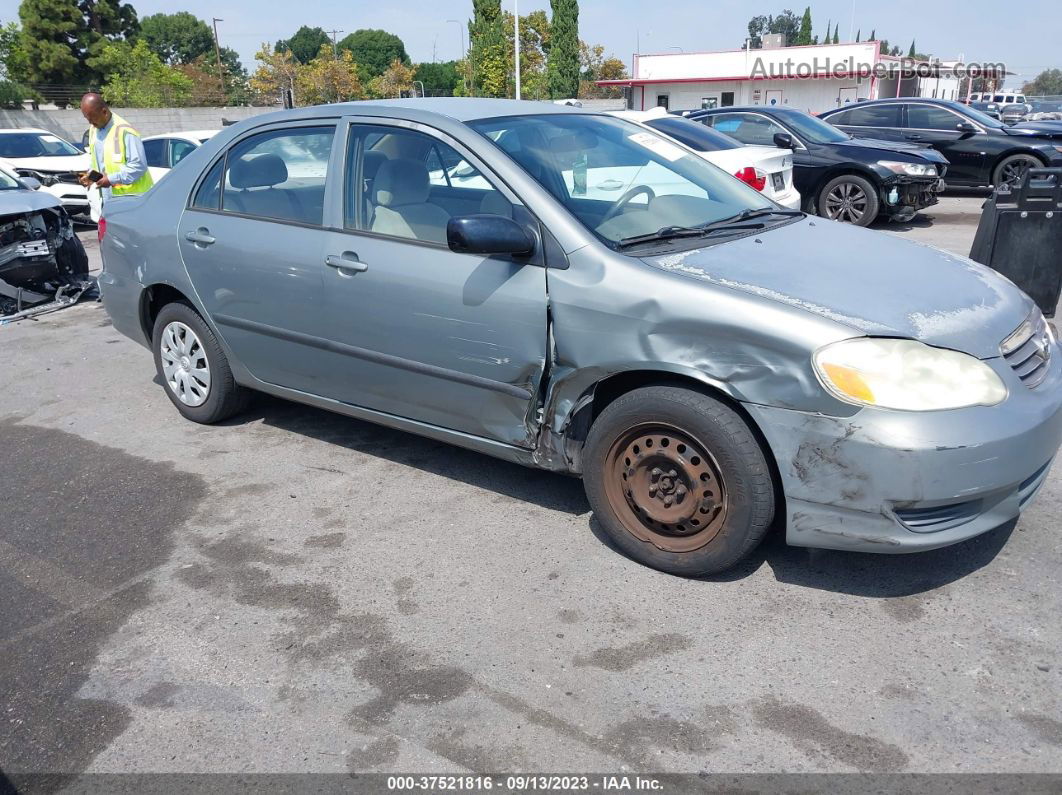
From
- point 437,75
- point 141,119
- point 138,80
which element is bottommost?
point 141,119

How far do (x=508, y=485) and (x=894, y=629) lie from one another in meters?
1.88

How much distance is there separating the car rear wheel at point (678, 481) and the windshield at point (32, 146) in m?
15.5

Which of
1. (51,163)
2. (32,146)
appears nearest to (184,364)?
(51,163)

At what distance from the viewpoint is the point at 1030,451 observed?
120 inches

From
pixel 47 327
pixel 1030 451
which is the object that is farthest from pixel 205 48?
pixel 1030 451

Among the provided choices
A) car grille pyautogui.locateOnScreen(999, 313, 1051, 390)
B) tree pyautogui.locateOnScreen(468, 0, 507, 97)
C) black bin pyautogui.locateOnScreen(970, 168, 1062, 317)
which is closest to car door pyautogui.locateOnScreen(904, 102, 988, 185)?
black bin pyautogui.locateOnScreen(970, 168, 1062, 317)

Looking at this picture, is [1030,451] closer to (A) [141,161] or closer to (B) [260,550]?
(B) [260,550]

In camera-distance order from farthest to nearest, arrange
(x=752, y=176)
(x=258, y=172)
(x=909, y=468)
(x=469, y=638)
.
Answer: (x=752, y=176) → (x=258, y=172) → (x=469, y=638) → (x=909, y=468)

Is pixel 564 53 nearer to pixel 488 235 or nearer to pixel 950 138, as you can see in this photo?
pixel 950 138

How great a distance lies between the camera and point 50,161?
15359 millimetres

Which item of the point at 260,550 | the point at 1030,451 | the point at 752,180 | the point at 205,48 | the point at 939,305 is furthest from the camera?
the point at 205,48

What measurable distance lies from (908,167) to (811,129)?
1523 millimetres

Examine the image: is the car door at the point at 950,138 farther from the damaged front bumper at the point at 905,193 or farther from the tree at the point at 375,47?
the tree at the point at 375,47

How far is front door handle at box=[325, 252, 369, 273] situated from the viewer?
13.2 feet
